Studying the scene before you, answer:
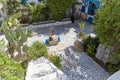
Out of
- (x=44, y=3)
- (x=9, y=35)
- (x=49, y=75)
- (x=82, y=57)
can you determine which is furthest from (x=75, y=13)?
(x=49, y=75)

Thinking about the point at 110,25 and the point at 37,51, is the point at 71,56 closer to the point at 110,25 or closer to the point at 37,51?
the point at 37,51

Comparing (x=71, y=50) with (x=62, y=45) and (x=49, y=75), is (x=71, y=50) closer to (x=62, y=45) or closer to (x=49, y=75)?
(x=62, y=45)

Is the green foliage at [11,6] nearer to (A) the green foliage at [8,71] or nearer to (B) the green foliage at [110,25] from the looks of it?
(B) the green foliage at [110,25]

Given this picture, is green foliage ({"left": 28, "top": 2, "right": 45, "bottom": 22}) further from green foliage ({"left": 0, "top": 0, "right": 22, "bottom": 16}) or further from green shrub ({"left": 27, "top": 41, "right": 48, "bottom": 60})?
green shrub ({"left": 27, "top": 41, "right": 48, "bottom": 60})

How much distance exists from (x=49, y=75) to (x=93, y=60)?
22.2ft

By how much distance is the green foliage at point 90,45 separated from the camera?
18.7 metres

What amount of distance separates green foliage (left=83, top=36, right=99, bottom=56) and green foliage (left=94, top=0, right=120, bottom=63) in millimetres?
2078

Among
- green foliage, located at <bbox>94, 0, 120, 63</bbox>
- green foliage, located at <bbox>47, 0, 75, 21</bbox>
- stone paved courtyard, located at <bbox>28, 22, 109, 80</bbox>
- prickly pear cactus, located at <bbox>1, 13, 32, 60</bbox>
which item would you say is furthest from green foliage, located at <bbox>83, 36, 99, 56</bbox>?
green foliage, located at <bbox>47, 0, 75, 21</bbox>

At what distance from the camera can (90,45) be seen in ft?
61.5

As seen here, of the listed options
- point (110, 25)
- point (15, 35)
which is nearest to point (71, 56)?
point (110, 25)

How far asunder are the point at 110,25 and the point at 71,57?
15.5 feet

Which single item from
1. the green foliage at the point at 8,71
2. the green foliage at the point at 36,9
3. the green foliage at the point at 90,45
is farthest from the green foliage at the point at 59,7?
the green foliage at the point at 8,71

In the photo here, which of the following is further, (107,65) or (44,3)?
(44,3)

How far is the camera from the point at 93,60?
1827 centimetres
